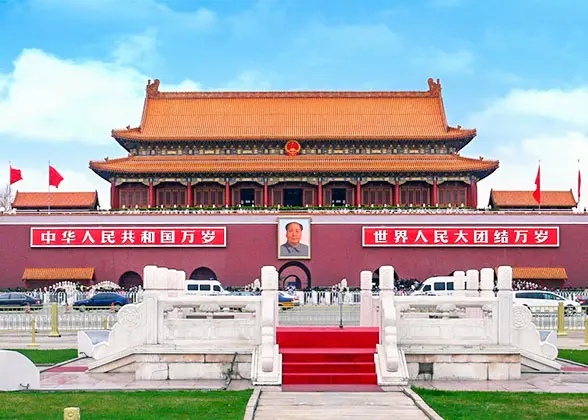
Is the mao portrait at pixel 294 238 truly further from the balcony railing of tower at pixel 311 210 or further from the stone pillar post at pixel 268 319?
the stone pillar post at pixel 268 319

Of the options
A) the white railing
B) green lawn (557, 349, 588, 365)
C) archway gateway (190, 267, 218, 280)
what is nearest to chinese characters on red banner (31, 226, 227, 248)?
archway gateway (190, 267, 218, 280)

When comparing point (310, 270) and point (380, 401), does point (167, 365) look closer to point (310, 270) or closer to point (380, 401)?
point (380, 401)

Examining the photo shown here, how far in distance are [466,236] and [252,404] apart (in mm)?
31034

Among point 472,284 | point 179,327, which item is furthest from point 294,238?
point 179,327

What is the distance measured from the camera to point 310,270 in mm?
40500

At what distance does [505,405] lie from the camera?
1053 cm

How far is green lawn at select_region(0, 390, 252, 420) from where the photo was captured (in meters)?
9.65

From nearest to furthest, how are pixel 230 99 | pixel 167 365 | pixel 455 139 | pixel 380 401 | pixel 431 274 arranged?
pixel 380 401 → pixel 167 365 → pixel 431 274 → pixel 455 139 → pixel 230 99

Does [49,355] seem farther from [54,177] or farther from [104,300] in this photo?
[54,177]

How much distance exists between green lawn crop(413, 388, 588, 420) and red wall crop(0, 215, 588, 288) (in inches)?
1126

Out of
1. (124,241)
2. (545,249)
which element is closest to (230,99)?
(124,241)

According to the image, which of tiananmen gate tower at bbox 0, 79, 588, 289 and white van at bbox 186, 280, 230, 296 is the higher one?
tiananmen gate tower at bbox 0, 79, 588, 289

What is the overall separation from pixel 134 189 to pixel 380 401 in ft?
114

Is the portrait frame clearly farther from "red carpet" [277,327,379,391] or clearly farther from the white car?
"red carpet" [277,327,379,391]
